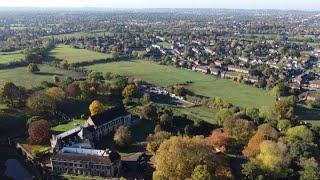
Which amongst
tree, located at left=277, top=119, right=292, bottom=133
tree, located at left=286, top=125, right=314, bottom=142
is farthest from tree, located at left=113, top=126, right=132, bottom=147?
tree, located at left=277, top=119, right=292, bottom=133

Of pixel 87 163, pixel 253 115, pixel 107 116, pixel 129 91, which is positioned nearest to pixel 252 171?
pixel 87 163

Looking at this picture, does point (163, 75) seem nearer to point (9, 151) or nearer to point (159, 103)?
point (159, 103)

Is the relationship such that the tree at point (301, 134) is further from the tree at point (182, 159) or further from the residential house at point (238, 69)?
the residential house at point (238, 69)

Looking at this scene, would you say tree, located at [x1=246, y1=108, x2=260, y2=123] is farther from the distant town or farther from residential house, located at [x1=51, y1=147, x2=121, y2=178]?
residential house, located at [x1=51, y1=147, x2=121, y2=178]

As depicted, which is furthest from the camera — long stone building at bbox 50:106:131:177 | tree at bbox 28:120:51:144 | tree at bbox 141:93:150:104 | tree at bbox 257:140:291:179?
tree at bbox 141:93:150:104

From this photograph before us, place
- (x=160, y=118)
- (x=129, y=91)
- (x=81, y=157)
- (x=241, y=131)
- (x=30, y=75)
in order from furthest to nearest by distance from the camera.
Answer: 1. (x=30, y=75)
2. (x=129, y=91)
3. (x=160, y=118)
4. (x=241, y=131)
5. (x=81, y=157)

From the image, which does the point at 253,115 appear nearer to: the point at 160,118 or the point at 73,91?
the point at 160,118
